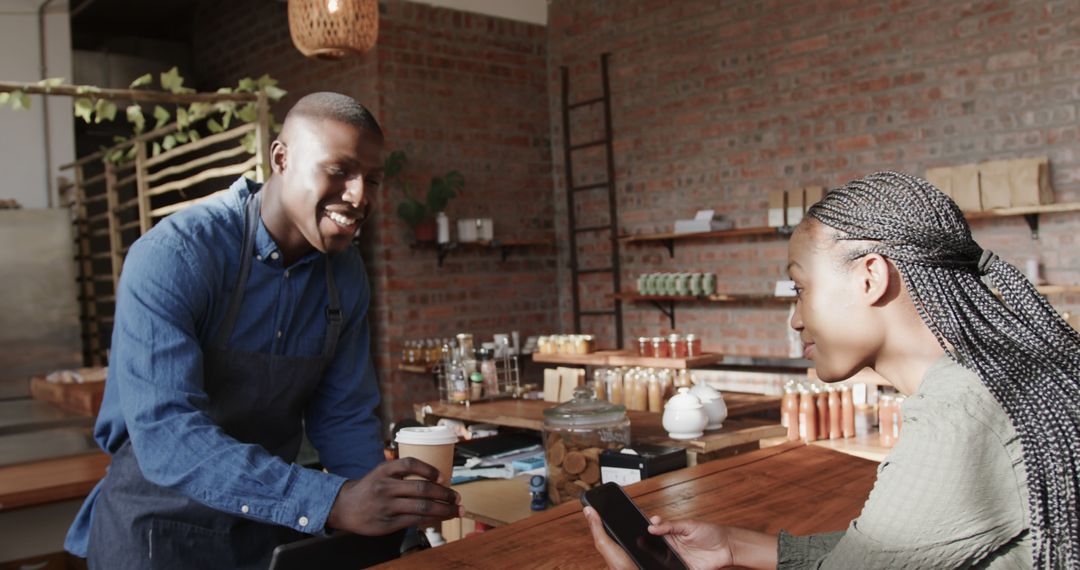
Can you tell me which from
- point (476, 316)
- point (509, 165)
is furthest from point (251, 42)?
point (476, 316)

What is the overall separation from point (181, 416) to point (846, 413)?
334 cm

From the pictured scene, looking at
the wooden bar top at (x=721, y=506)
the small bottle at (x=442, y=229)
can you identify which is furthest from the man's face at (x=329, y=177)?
the small bottle at (x=442, y=229)

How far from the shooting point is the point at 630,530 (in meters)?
1.39

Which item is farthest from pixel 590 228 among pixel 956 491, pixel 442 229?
pixel 956 491

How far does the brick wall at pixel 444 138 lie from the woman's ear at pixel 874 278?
5417 mm

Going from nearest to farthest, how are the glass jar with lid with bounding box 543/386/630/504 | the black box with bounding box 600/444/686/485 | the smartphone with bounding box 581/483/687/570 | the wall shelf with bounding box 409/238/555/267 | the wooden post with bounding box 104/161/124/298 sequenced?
the smartphone with bounding box 581/483/687/570
the black box with bounding box 600/444/686/485
the glass jar with lid with bounding box 543/386/630/504
the wooden post with bounding box 104/161/124/298
the wall shelf with bounding box 409/238/555/267

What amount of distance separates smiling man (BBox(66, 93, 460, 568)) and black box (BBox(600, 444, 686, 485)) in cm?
63

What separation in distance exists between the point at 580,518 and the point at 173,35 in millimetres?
8354

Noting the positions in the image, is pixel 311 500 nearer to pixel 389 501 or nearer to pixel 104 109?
pixel 389 501

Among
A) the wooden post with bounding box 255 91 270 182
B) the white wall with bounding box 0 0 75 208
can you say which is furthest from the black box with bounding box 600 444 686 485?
the white wall with bounding box 0 0 75 208

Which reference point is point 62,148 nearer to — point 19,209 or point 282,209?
point 19,209

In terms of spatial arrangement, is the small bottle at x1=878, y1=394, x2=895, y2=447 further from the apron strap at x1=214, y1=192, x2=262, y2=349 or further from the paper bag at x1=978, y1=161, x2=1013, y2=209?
the apron strap at x1=214, y1=192, x2=262, y2=349

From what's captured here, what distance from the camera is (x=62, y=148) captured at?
6941mm

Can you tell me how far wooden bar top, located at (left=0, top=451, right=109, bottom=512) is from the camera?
335 centimetres
